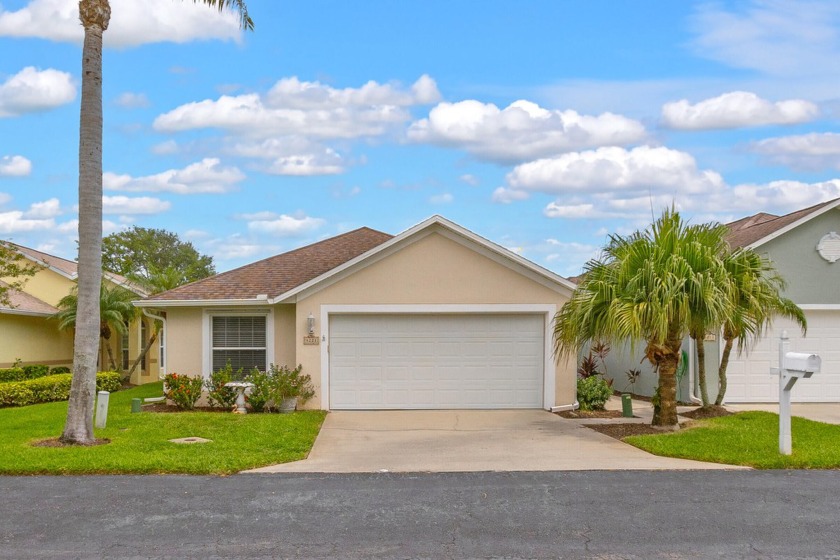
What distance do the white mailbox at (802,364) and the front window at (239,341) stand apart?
11428 millimetres

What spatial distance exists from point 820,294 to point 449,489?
13.2 metres

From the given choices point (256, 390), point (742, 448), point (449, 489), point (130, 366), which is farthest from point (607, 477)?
point (130, 366)

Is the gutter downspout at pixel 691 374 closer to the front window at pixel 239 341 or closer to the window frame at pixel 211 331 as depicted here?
the window frame at pixel 211 331

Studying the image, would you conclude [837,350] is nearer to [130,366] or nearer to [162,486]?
[162,486]

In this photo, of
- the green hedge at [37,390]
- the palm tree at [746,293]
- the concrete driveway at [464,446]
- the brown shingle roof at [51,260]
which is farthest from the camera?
the brown shingle roof at [51,260]

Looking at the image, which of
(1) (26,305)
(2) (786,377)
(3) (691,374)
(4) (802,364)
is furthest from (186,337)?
(4) (802,364)

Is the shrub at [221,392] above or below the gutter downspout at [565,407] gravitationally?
above

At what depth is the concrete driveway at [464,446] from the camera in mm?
11125

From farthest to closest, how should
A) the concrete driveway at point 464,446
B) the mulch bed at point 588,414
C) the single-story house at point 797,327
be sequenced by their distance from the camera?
the single-story house at point 797,327, the mulch bed at point 588,414, the concrete driveway at point 464,446

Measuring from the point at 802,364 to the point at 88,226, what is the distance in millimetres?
11001

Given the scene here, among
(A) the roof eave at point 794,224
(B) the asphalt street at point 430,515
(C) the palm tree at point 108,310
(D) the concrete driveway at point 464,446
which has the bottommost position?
(B) the asphalt street at point 430,515

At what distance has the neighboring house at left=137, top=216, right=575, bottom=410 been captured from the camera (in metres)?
17.7

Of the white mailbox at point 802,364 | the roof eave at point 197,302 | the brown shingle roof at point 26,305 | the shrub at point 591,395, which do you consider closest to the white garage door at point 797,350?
the shrub at point 591,395

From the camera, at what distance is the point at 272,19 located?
15.4 metres
